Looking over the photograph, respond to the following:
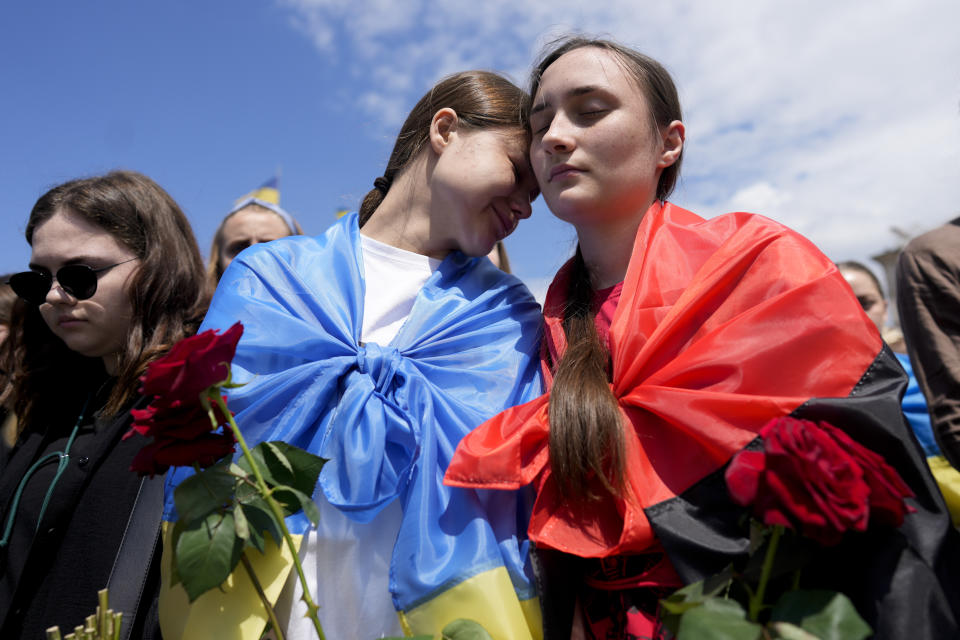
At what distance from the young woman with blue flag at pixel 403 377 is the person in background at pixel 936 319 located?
Result: 93 cm

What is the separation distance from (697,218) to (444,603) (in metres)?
1.14

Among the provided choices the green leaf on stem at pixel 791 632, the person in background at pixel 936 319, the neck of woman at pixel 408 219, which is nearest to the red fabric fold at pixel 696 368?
the person in background at pixel 936 319

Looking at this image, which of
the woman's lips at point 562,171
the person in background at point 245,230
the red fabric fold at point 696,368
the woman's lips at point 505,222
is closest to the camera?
the red fabric fold at point 696,368

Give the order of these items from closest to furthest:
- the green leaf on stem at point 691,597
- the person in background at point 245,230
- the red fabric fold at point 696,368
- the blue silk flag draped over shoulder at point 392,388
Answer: the green leaf on stem at point 691,597
the red fabric fold at point 696,368
the blue silk flag draped over shoulder at point 392,388
the person in background at point 245,230

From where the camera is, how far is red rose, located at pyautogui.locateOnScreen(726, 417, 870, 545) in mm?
888

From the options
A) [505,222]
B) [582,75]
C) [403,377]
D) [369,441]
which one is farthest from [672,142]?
[369,441]

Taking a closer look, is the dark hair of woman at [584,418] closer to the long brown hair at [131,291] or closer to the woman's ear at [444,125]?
the woman's ear at [444,125]

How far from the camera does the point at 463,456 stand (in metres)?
1.52

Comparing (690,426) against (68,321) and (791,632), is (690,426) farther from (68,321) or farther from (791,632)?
(68,321)

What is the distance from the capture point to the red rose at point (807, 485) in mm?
888

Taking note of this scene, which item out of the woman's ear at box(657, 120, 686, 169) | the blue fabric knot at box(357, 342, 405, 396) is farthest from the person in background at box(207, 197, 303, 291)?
the woman's ear at box(657, 120, 686, 169)

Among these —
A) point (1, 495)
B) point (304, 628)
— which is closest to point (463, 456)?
point (304, 628)

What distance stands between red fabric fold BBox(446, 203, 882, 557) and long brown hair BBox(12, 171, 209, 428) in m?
1.28

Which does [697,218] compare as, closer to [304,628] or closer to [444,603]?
[444,603]
